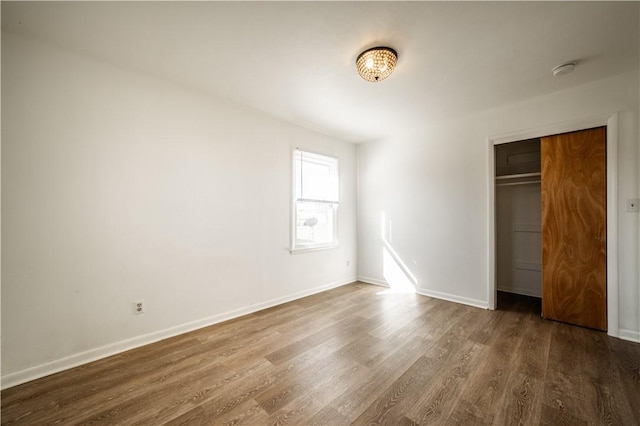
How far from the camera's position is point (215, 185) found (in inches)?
113

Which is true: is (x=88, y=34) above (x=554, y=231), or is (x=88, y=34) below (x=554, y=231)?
above

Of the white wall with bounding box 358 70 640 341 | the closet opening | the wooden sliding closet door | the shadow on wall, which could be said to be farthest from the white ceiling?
the shadow on wall

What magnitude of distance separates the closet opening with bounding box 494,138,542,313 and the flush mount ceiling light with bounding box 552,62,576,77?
1.35 m

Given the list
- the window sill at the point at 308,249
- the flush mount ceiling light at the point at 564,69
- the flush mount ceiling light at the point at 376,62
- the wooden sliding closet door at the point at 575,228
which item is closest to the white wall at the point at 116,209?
the window sill at the point at 308,249

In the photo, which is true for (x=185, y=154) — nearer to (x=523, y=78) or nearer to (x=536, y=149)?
(x=523, y=78)

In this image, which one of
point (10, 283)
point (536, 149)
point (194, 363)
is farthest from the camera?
point (536, 149)

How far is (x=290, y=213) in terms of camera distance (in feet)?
11.9

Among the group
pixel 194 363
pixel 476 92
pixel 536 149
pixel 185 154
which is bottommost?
pixel 194 363

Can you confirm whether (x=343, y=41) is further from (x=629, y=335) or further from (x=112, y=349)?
(x=629, y=335)

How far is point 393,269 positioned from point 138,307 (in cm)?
347

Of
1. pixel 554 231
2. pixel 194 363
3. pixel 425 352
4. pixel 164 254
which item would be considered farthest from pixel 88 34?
pixel 554 231

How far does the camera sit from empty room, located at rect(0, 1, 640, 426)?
1.69 meters

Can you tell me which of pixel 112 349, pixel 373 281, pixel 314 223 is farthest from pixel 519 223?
pixel 112 349

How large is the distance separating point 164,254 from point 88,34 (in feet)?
6.19
